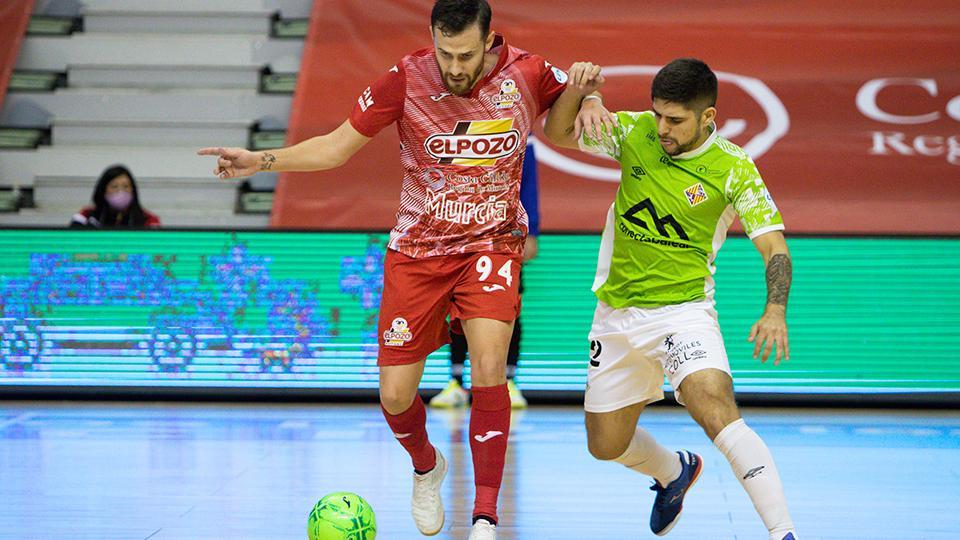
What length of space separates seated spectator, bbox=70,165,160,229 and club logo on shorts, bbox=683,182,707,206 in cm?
522

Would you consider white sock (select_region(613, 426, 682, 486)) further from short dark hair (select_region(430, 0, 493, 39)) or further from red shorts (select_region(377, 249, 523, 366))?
short dark hair (select_region(430, 0, 493, 39))

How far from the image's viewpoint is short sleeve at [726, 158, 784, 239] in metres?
4.41

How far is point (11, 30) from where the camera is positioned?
489 inches

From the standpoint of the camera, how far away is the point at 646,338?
465 centimetres

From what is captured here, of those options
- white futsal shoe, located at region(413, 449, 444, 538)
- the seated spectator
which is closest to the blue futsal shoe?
white futsal shoe, located at region(413, 449, 444, 538)

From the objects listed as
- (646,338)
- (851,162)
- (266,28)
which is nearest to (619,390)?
(646,338)

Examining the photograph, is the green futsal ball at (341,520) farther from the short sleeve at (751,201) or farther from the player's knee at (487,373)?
the short sleeve at (751,201)

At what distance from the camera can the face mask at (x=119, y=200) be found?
29.7ft

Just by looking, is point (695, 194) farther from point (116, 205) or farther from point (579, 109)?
point (116, 205)

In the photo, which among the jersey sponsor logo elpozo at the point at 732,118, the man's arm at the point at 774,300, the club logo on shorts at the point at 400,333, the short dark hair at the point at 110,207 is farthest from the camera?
the jersey sponsor logo elpozo at the point at 732,118

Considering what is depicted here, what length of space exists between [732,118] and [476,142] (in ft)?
22.2

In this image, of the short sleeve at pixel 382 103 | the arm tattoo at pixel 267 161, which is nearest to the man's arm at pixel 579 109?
the short sleeve at pixel 382 103

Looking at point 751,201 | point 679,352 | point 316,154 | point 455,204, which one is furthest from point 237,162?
point 751,201

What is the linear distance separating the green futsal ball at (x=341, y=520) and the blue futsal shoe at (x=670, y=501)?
105cm
